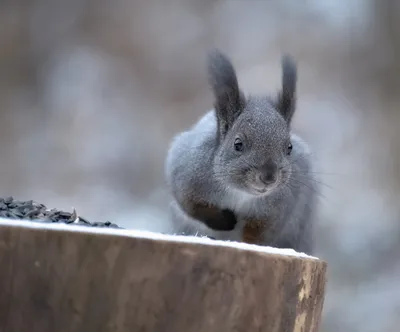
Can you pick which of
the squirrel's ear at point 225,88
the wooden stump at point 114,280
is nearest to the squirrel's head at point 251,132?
the squirrel's ear at point 225,88

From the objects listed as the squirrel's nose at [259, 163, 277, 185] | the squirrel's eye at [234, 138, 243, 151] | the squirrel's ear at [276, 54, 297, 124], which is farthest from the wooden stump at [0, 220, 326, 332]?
the squirrel's ear at [276, 54, 297, 124]

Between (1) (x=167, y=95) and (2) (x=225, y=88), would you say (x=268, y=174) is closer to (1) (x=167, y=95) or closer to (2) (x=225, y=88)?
(2) (x=225, y=88)

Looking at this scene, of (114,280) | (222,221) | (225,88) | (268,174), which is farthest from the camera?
(222,221)

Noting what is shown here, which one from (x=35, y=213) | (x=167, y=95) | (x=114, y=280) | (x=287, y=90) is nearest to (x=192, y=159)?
(x=287, y=90)

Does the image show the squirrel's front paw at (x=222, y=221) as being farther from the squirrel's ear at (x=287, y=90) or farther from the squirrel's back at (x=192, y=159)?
the squirrel's ear at (x=287, y=90)

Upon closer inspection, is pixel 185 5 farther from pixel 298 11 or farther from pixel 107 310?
pixel 107 310

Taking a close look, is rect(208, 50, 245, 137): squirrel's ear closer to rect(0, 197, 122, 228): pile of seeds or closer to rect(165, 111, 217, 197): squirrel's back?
rect(165, 111, 217, 197): squirrel's back
